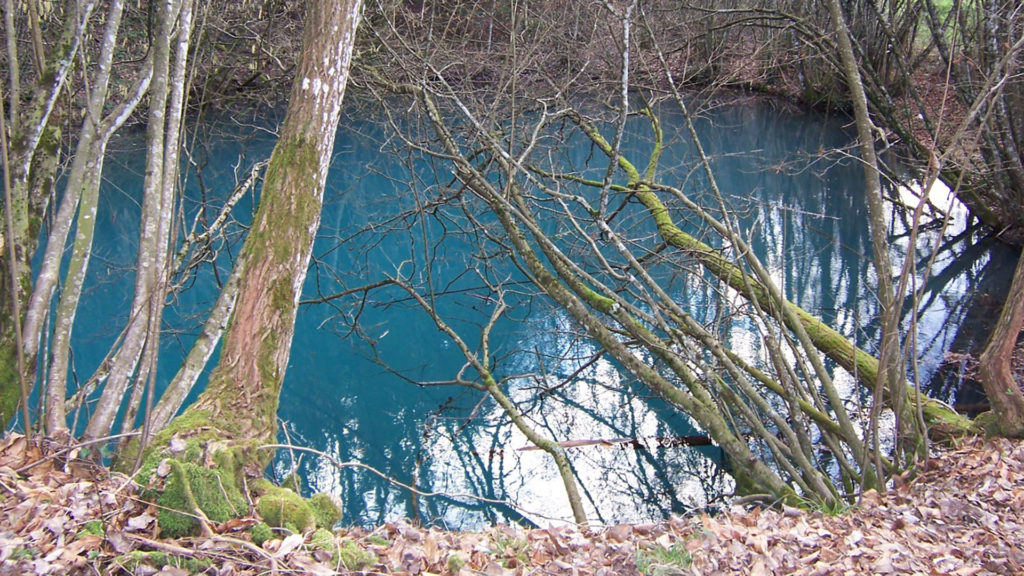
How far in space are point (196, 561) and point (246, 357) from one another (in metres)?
1.21

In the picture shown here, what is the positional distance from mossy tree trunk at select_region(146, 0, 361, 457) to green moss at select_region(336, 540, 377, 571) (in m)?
0.73

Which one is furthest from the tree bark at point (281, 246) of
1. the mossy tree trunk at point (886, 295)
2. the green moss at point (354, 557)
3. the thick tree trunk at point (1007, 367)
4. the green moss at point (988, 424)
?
the green moss at point (988, 424)

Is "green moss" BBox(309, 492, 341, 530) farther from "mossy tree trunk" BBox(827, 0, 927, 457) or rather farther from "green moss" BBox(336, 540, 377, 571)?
"mossy tree trunk" BBox(827, 0, 927, 457)

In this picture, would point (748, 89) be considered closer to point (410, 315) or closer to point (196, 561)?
point (410, 315)

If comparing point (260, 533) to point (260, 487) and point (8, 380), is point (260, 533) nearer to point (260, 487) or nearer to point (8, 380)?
point (260, 487)

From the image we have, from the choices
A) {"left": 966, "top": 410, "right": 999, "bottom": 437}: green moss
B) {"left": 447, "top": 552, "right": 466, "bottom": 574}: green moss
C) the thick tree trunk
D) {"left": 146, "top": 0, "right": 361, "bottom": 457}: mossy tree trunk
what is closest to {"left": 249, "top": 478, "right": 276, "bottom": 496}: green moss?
{"left": 146, "top": 0, "right": 361, "bottom": 457}: mossy tree trunk

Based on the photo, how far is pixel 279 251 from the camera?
352 centimetres

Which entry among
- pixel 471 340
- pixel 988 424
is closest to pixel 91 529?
pixel 988 424

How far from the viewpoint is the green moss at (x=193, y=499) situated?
247cm

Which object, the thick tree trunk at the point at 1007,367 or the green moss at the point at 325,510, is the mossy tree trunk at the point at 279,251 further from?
the thick tree trunk at the point at 1007,367

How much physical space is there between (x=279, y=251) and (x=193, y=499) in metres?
1.35

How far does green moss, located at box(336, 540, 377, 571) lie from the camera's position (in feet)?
8.13

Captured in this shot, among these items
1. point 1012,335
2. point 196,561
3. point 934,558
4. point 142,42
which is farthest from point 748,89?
point 196,561

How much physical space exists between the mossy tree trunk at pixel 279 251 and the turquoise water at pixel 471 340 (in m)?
0.67
